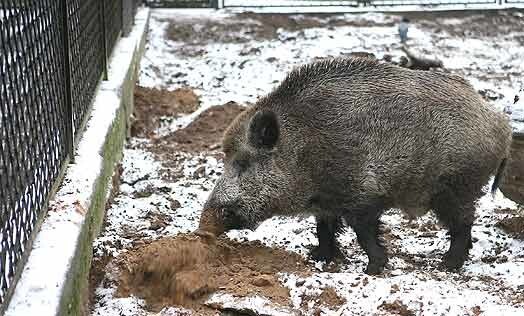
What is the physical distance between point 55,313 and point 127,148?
4.37 meters

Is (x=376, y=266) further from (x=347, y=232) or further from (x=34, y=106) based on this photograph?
(x=34, y=106)

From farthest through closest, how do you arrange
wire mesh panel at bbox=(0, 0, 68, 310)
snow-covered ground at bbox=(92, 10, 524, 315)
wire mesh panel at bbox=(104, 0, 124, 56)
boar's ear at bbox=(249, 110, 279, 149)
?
wire mesh panel at bbox=(104, 0, 124, 56) < boar's ear at bbox=(249, 110, 279, 149) < snow-covered ground at bbox=(92, 10, 524, 315) < wire mesh panel at bbox=(0, 0, 68, 310)

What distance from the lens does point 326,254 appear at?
524 cm

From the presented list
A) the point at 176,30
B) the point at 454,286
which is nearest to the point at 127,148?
the point at 454,286

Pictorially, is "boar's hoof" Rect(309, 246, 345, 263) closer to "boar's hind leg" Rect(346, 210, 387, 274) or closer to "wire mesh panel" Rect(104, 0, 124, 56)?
"boar's hind leg" Rect(346, 210, 387, 274)

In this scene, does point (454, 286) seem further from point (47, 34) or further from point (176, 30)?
point (176, 30)

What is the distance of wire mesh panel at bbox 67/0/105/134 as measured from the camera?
538 cm

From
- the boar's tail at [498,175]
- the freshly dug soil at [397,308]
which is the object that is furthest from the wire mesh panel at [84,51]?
the boar's tail at [498,175]

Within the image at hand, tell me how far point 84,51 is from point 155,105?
10.2 feet

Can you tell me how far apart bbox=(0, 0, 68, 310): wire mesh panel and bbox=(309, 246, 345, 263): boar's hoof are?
5.57 ft

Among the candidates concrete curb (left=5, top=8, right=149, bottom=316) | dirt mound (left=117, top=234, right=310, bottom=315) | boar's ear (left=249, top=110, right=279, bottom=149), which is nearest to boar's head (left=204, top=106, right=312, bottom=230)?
boar's ear (left=249, top=110, right=279, bottom=149)

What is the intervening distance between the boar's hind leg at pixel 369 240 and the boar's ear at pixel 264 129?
679 millimetres

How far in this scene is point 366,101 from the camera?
199 inches

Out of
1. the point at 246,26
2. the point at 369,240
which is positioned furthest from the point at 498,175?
the point at 246,26
